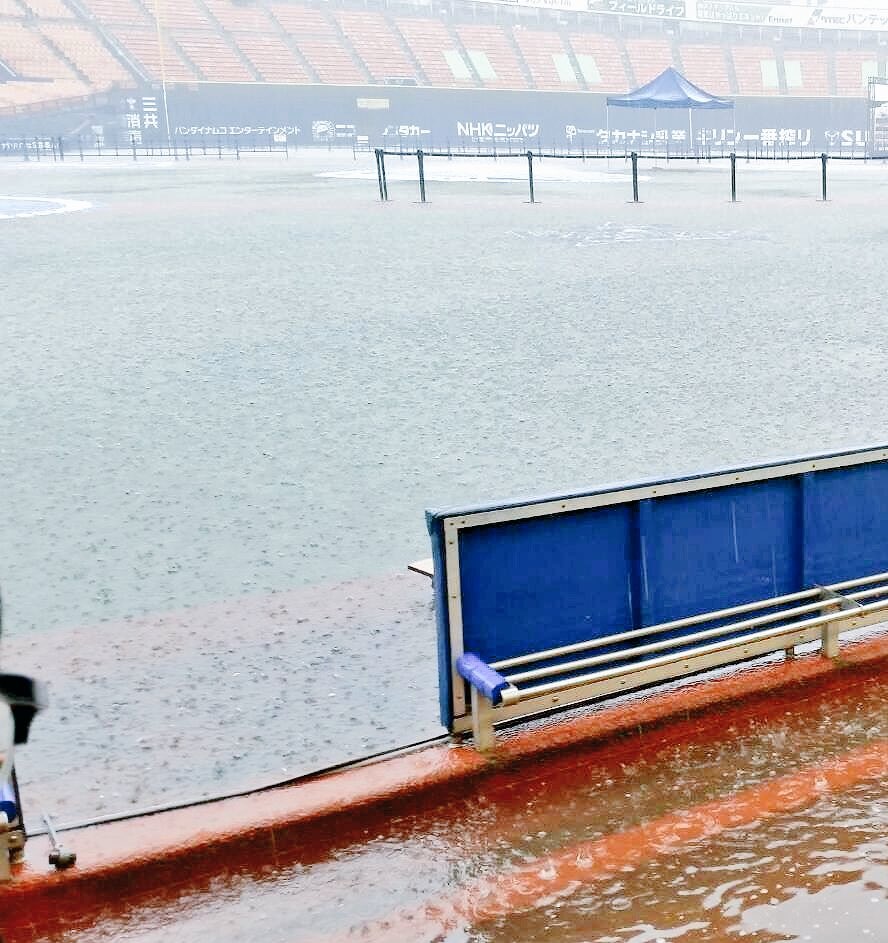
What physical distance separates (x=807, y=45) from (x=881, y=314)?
75937mm

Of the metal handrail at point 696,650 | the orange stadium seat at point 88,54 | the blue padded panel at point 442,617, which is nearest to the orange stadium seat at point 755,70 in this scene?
the orange stadium seat at point 88,54

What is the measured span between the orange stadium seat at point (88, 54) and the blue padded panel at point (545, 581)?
58.2m

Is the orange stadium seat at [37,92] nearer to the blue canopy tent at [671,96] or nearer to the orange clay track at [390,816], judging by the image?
the blue canopy tent at [671,96]

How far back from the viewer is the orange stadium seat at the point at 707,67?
75562mm

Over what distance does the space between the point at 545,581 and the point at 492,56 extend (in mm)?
71816

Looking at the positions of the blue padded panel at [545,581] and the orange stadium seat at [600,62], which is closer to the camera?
the blue padded panel at [545,581]

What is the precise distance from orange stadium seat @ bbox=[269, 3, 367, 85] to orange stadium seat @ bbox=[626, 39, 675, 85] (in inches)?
777

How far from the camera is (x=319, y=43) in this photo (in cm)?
6694

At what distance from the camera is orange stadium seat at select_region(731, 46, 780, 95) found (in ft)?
248

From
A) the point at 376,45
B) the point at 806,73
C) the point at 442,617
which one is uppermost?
the point at 376,45

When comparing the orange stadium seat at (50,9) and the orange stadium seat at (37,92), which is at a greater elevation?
the orange stadium seat at (50,9)

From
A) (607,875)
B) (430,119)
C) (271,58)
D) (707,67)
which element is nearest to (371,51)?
(430,119)

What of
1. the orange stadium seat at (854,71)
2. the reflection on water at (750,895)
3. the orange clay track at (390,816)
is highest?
the orange stadium seat at (854,71)

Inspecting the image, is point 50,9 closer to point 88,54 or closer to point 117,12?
point 117,12
